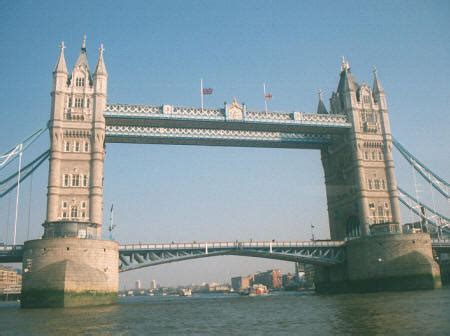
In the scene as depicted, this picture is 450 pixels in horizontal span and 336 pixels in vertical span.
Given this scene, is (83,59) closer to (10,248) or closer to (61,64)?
(61,64)

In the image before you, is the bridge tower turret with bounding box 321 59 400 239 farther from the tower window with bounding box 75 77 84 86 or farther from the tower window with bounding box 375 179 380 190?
the tower window with bounding box 75 77 84 86

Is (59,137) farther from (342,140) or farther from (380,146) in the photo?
(380,146)

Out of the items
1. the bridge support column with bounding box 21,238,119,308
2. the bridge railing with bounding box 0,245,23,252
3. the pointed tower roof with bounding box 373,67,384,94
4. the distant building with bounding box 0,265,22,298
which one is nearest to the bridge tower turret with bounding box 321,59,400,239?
the pointed tower roof with bounding box 373,67,384,94

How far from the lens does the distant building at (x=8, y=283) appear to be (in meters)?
139

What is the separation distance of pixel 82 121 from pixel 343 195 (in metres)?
46.9

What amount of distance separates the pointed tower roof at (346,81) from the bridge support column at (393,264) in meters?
28.4

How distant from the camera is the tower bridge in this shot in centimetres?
5719

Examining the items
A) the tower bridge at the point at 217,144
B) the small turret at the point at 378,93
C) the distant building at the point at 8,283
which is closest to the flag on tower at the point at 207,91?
the tower bridge at the point at 217,144

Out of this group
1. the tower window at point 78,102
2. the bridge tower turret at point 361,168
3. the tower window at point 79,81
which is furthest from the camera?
the bridge tower turret at point 361,168

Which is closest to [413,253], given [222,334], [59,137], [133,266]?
[133,266]

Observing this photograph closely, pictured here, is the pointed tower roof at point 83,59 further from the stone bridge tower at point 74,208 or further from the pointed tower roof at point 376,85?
the pointed tower roof at point 376,85

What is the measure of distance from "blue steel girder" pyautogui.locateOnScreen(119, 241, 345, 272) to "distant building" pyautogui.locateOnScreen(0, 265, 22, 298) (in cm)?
8428

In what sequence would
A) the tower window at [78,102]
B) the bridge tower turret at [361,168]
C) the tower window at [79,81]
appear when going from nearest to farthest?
the tower window at [78,102], the tower window at [79,81], the bridge tower turret at [361,168]

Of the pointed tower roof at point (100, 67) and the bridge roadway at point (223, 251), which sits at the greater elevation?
the pointed tower roof at point (100, 67)
